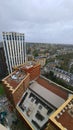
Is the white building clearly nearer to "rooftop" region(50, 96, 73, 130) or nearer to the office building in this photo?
the office building

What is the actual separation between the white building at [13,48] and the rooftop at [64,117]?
53556mm

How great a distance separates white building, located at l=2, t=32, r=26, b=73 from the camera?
67562 mm

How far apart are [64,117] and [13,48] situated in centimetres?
5797

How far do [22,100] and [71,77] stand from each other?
132 feet

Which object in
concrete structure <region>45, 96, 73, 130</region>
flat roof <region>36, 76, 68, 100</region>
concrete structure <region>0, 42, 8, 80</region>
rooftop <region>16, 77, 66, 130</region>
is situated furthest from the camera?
concrete structure <region>0, 42, 8, 80</region>

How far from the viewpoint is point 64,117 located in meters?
18.6

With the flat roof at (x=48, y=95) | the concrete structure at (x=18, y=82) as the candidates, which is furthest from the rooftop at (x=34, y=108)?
the concrete structure at (x=18, y=82)

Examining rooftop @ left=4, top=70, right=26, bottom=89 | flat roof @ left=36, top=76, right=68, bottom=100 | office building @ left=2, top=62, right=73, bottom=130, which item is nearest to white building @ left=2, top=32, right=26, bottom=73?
office building @ left=2, top=62, right=73, bottom=130

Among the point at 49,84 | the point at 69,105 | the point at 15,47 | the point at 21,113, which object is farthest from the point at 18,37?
the point at 69,105

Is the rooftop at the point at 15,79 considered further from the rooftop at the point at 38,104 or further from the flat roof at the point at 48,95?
the flat roof at the point at 48,95

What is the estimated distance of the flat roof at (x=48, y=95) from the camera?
28731 mm

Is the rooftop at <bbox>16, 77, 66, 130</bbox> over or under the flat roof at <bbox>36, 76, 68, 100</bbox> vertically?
under

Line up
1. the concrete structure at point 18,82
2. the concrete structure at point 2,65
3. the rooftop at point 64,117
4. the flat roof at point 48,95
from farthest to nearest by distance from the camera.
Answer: the concrete structure at point 2,65 → the concrete structure at point 18,82 → the flat roof at point 48,95 → the rooftop at point 64,117

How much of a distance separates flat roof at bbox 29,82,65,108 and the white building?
35455mm
